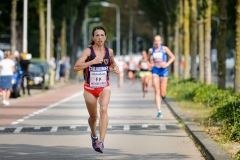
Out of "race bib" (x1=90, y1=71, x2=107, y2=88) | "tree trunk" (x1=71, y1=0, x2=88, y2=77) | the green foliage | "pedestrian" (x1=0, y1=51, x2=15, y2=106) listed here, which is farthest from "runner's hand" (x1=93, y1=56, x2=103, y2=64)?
"tree trunk" (x1=71, y1=0, x2=88, y2=77)

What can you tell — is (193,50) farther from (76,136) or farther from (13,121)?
(76,136)

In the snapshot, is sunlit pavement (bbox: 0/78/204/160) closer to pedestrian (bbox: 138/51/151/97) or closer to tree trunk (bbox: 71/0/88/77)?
pedestrian (bbox: 138/51/151/97)

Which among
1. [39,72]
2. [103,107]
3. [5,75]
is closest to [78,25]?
[39,72]

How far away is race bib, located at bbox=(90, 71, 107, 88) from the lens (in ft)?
37.7

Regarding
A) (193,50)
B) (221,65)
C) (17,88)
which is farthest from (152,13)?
(221,65)

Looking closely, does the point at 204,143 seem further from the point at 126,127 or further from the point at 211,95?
the point at 211,95

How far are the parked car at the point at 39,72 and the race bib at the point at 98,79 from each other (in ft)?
93.6

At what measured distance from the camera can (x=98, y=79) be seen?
11508mm

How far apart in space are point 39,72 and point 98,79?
96.1 feet

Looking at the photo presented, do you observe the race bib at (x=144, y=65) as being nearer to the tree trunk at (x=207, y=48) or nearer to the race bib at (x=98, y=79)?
the tree trunk at (x=207, y=48)

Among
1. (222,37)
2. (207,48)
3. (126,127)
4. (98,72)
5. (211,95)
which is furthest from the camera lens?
(207,48)

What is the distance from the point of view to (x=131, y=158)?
37.0 ft

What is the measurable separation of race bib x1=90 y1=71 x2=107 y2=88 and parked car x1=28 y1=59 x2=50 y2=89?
93.6 ft

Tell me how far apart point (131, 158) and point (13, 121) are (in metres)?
8.12
